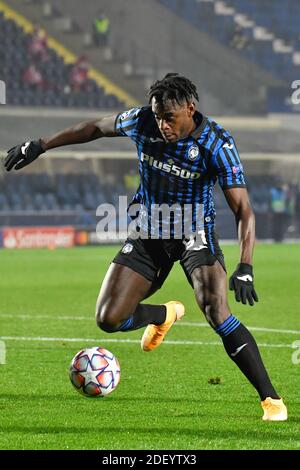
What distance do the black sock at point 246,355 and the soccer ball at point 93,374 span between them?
964 mm

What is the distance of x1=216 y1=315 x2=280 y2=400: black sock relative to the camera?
7.03 m

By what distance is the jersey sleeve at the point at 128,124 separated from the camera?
7.65m

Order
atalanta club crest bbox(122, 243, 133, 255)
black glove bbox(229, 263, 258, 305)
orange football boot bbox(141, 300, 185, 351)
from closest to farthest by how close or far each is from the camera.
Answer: black glove bbox(229, 263, 258, 305) → atalanta club crest bbox(122, 243, 133, 255) → orange football boot bbox(141, 300, 185, 351)

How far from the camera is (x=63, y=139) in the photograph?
7.94 meters

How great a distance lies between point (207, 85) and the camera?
137 ft

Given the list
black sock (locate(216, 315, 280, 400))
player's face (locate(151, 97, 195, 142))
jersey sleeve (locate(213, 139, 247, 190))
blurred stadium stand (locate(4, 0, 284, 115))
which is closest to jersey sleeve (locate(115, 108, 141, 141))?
player's face (locate(151, 97, 195, 142))

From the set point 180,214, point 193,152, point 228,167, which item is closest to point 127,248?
point 180,214

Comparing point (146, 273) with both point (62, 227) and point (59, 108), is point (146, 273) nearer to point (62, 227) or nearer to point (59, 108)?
point (62, 227)

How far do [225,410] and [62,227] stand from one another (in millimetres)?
23787

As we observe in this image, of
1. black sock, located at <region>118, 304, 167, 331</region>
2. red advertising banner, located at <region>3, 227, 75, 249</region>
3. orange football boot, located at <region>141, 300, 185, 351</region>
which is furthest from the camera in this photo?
red advertising banner, located at <region>3, 227, 75, 249</region>

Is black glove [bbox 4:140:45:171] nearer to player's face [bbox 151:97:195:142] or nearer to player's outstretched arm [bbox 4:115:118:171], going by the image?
player's outstretched arm [bbox 4:115:118:171]

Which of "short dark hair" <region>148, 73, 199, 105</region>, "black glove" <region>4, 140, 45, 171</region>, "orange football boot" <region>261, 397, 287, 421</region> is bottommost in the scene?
"orange football boot" <region>261, 397, 287, 421</region>

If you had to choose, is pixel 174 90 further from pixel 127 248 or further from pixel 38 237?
pixel 38 237

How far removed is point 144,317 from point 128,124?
166 cm
